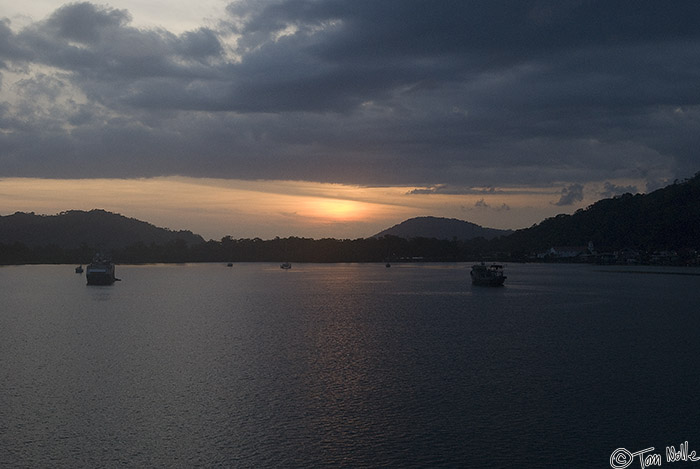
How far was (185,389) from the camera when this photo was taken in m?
36.7

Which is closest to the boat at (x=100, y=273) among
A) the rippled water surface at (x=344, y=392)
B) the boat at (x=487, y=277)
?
the rippled water surface at (x=344, y=392)

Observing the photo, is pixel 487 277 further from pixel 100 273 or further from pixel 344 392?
pixel 344 392

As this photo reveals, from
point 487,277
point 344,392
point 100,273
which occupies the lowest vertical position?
point 344,392

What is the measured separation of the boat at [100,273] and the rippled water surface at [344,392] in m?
96.2

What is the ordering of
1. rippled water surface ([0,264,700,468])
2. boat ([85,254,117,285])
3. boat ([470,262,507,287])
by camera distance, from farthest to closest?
boat ([85,254,117,285]) < boat ([470,262,507,287]) < rippled water surface ([0,264,700,468])

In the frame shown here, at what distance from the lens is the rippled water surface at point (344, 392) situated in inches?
1012

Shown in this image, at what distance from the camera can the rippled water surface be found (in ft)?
84.3

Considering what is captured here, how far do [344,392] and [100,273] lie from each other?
147391mm

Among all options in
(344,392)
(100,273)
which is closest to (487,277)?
(100,273)

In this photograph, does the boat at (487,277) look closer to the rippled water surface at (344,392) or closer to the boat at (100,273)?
the rippled water surface at (344,392)

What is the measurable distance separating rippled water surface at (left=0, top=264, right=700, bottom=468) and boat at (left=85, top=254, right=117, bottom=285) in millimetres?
96216

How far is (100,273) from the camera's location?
168 meters

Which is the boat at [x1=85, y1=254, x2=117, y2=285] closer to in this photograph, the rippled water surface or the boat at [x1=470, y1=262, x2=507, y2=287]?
the rippled water surface

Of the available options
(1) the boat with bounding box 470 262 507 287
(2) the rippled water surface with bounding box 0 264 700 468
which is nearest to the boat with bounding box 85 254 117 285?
(2) the rippled water surface with bounding box 0 264 700 468
